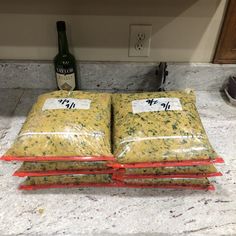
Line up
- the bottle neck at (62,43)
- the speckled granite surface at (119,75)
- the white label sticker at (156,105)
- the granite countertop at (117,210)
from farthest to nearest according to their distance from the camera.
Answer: the speckled granite surface at (119,75)
the bottle neck at (62,43)
the white label sticker at (156,105)
the granite countertop at (117,210)

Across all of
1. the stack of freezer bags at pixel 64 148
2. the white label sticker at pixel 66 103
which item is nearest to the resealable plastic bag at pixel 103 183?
the stack of freezer bags at pixel 64 148

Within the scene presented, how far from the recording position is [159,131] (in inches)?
24.1

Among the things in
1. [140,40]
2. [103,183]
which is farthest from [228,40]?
[103,183]

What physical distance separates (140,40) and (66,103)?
0.35 metres

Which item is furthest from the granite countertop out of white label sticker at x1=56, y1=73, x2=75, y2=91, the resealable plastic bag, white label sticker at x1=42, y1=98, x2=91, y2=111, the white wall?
the white wall

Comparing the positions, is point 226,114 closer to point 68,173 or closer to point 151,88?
point 151,88

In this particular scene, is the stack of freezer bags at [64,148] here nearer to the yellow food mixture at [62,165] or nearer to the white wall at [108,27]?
the yellow food mixture at [62,165]

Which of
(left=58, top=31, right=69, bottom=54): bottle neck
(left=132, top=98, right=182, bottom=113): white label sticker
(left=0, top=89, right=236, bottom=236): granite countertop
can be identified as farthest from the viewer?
(left=58, top=31, right=69, bottom=54): bottle neck

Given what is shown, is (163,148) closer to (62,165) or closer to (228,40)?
(62,165)

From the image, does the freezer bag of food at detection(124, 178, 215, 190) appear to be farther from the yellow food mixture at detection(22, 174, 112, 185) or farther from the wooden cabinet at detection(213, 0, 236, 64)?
the wooden cabinet at detection(213, 0, 236, 64)

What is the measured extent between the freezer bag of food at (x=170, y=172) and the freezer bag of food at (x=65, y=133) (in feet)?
0.20

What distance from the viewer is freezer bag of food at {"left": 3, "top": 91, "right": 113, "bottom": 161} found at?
58cm

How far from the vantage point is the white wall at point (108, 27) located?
0.80m

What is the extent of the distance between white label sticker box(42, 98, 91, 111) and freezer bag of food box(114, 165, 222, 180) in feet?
0.62
